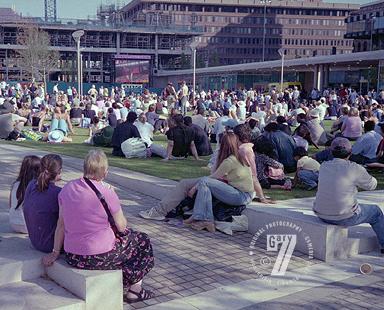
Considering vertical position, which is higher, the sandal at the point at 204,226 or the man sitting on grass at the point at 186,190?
the man sitting on grass at the point at 186,190

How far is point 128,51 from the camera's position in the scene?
8775 cm

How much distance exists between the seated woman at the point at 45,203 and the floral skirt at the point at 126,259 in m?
0.45

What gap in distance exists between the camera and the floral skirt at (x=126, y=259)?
4641 mm

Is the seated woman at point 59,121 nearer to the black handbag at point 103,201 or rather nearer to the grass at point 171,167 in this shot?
the grass at point 171,167

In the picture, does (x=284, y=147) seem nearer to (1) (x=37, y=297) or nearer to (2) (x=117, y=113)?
(1) (x=37, y=297)

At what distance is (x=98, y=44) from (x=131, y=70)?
15988mm

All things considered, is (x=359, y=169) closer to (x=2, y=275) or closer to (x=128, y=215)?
(x=128, y=215)

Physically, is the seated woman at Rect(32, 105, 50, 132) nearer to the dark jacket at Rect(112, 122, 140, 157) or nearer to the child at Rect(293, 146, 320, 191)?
the dark jacket at Rect(112, 122, 140, 157)

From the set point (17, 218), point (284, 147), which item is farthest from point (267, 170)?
point (17, 218)

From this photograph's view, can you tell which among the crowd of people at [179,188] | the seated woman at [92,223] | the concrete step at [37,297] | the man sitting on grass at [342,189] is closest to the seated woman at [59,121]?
the crowd of people at [179,188]

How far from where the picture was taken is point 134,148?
41.9 ft

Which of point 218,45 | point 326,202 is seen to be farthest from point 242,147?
point 218,45

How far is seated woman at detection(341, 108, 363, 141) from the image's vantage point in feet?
46.3

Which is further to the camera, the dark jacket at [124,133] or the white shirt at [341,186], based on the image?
the dark jacket at [124,133]
